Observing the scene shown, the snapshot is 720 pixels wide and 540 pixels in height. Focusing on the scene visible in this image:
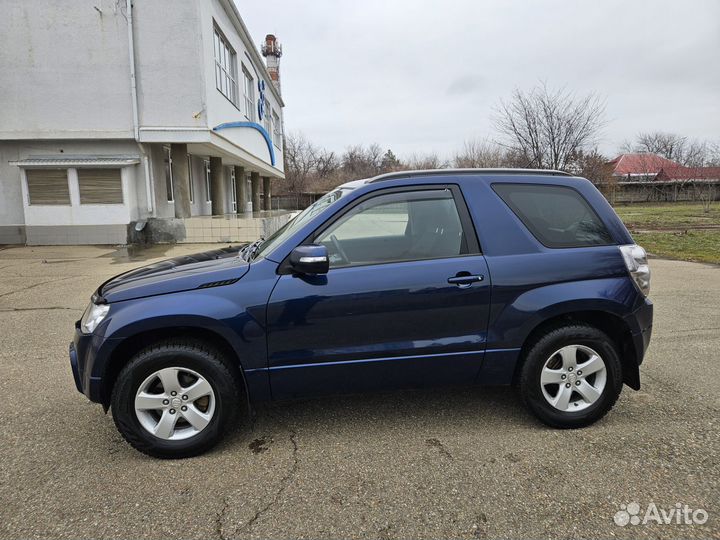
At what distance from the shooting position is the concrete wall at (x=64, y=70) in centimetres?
1308

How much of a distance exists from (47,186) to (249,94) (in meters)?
10.5

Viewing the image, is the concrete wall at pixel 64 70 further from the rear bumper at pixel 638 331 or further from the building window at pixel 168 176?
the rear bumper at pixel 638 331

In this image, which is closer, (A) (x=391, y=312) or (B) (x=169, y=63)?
(A) (x=391, y=312)

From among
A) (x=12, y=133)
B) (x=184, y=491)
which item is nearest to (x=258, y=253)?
(x=184, y=491)

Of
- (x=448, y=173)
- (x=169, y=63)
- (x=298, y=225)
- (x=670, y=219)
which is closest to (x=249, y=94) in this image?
(x=169, y=63)

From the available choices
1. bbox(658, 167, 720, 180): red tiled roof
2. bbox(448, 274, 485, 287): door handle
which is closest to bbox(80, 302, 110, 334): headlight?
bbox(448, 274, 485, 287): door handle

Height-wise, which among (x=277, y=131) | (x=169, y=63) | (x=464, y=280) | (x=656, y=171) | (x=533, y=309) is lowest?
(x=533, y=309)

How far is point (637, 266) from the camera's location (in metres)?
3.23

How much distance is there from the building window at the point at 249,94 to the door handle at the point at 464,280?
19.4 m

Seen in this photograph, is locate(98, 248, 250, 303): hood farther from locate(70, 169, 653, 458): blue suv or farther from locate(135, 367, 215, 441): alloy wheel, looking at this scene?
locate(135, 367, 215, 441): alloy wheel

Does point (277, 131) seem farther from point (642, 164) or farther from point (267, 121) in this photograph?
point (642, 164)

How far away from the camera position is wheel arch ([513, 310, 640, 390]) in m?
3.18

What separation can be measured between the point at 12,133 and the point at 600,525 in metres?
16.8

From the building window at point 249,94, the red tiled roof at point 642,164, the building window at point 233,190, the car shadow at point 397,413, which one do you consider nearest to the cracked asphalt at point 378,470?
the car shadow at point 397,413
